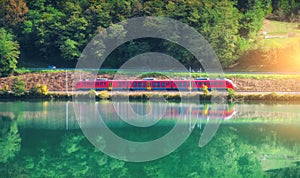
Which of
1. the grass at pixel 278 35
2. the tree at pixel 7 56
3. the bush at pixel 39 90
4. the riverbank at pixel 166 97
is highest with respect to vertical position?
the grass at pixel 278 35

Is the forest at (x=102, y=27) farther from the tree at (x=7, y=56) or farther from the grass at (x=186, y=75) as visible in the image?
the grass at (x=186, y=75)

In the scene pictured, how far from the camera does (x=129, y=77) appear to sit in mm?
42844

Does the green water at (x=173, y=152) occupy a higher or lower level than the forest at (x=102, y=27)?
lower

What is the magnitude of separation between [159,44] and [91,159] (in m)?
29.0

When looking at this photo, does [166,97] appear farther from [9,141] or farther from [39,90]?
[9,141]

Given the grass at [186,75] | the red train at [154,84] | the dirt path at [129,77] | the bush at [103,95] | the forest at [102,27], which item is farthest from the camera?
the forest at [102,27]

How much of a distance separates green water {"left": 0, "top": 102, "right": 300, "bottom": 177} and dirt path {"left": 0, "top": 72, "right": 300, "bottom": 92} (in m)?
7.52

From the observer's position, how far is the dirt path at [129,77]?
127 ft

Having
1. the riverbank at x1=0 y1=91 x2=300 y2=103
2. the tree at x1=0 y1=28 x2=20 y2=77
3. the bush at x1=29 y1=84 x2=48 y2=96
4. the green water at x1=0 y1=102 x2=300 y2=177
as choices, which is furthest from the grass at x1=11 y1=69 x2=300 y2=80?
the green water at x1=0 y1=102 x2=300 y2=177

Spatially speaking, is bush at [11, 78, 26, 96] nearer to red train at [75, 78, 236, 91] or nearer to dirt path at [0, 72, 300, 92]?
dirt path at [0, 72, 300, 92]

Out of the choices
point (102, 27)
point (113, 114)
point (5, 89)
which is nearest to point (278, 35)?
point (102, 27)

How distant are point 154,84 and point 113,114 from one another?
37.8ft

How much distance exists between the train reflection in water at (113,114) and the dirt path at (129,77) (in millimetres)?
6747

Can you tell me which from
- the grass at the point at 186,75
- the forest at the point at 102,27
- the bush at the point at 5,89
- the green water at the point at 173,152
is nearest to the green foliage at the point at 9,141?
the green water at the point at 173,152
